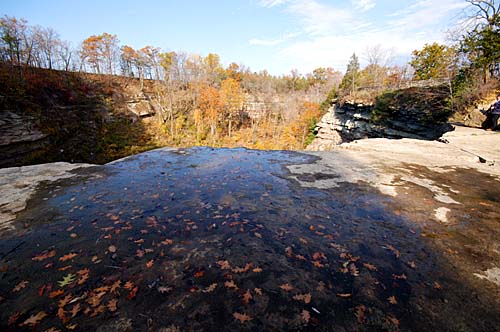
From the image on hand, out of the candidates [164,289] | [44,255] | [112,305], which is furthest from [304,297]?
[44,255]

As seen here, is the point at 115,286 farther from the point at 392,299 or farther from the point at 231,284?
the point at 392,299

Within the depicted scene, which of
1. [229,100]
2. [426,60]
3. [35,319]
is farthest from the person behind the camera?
[229,100]

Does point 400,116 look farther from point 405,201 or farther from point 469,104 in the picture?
point 405,201

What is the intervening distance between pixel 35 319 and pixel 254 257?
2180mm

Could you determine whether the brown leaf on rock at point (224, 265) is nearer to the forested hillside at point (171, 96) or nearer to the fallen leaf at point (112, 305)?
the fallen leaf at point (112, 305)

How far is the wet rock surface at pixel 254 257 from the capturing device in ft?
6.42

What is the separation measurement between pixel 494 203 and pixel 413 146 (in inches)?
239

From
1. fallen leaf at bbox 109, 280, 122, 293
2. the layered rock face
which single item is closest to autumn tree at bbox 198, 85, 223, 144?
the layered rock face

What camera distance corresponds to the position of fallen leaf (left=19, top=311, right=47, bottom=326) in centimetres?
186

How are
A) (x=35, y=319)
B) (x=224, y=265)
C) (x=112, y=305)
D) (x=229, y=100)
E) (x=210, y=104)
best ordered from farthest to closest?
(x=229, y=100), (x=210, y=104), (x=224, y=265), (x=112, y=305), (x=35, y=319)

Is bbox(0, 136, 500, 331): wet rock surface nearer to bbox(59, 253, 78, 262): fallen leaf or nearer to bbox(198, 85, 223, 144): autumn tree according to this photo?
bbox(59, 253, 78, 262): fallen leaf

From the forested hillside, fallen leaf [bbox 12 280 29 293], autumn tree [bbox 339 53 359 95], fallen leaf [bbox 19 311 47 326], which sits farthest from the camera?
autumn tree [bbox 339 53 359 95]

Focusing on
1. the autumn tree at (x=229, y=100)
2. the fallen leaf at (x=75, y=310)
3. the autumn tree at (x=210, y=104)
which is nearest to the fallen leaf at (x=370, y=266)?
the fallen leaf at (x=75, y=310)

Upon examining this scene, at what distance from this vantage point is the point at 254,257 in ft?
9.06
